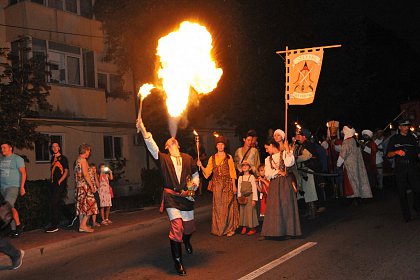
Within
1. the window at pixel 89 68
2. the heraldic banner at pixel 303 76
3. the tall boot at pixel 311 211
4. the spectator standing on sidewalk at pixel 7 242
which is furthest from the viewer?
the window at pixel 89 68

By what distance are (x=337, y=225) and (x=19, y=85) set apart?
7.76 metres

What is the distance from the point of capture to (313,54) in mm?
9625

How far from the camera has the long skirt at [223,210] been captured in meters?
9.12

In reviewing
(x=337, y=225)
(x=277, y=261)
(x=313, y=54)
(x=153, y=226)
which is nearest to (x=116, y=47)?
(x=153, y=226)

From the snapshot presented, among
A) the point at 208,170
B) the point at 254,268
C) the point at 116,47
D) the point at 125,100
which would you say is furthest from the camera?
the point at 125,100

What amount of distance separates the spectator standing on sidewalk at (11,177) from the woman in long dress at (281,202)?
4.84 m

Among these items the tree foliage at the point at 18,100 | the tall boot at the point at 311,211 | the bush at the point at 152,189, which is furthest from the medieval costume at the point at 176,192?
the bush at the point at 152,189

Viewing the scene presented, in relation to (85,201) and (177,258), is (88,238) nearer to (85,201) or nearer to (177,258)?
(85,201)

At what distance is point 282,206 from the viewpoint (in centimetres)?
843

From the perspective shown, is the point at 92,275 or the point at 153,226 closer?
the point at 92,275

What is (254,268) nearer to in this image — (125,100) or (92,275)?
(92,275)

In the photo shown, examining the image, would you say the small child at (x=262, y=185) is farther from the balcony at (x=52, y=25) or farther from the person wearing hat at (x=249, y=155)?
the balcony at (x=52, y=25)

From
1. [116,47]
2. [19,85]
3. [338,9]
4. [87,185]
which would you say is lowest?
[87,185]

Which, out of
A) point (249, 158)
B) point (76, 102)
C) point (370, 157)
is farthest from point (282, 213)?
point (76, 102)
